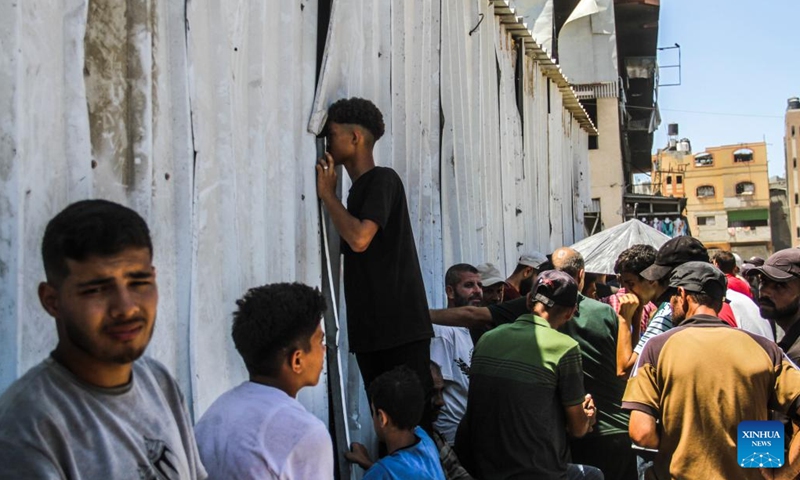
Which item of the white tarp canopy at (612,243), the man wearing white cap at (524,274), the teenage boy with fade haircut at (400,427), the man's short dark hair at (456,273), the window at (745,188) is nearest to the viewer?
the teenage boy with fade haircut at (400,427)

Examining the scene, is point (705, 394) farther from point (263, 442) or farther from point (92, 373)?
point (92, 373)

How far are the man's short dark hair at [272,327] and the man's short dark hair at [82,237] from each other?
73cm

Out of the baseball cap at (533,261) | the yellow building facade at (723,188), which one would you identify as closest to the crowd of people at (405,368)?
the baseball cap at (533,261)

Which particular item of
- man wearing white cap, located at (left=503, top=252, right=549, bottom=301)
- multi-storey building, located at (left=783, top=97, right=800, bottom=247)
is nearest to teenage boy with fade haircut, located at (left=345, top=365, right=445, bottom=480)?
man wearing white cap, located at (left=503, top=252, right=549, bottom=301)

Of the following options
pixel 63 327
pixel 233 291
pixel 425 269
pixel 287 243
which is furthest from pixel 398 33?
pixel 63 327

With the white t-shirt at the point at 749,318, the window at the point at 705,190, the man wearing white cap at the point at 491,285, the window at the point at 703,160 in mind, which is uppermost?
the window at the point at 703,160

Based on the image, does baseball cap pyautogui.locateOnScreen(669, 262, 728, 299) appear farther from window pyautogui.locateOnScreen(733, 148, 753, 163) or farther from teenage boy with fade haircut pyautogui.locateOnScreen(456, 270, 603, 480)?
window pyautogui.locateOnScreen(733, 148, 753, 163)

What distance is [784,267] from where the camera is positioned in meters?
4.55

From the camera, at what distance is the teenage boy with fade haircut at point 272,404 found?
2395 millimetres

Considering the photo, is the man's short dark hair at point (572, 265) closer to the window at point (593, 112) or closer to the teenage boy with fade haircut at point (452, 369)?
the teenage boy with fade haircut at point (452, 369)

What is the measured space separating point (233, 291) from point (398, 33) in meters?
2.38

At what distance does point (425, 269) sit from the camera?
18.5 feet

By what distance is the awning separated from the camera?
63.1 metres

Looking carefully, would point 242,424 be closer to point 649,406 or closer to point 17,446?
point 17,446
